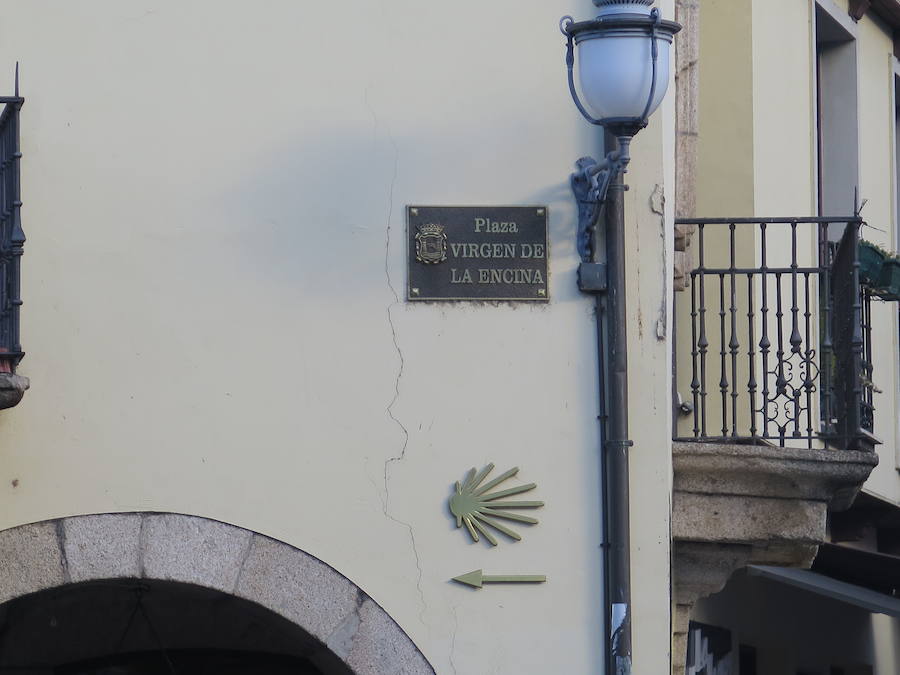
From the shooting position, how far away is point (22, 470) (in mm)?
6926

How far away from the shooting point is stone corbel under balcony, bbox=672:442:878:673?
7.50 metres

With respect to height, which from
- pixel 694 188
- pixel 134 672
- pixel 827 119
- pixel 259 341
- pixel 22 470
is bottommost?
pixel 134 672

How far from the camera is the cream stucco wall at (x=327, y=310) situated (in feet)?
23.0

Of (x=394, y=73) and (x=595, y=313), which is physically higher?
(x=394, y=73)

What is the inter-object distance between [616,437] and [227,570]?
1.46 meters

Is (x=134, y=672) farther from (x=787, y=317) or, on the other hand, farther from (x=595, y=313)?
(x=787, y=317)

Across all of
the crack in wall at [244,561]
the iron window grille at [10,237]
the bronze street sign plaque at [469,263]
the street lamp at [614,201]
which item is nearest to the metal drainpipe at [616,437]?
the street lamp at [614,201]

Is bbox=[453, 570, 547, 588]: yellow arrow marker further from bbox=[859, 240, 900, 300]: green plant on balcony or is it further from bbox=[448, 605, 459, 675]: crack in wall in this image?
bbox=[859, 240, 900, 300]: green plant on balcony

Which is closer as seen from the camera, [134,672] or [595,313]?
[595,313]

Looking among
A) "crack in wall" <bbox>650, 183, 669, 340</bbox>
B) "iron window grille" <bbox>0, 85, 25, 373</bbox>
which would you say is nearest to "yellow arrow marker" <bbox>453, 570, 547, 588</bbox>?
"crack in wall" <bbox>650, 183, 669, 340</bbox>

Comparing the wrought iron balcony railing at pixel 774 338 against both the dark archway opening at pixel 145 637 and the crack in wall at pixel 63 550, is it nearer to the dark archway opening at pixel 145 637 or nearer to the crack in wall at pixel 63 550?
the dark archway opening at pixel 145 637

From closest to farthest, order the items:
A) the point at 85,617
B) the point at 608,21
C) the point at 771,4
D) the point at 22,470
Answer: the point at 608,21
the point at 22,470
the point at 85,617
the point at 771,4

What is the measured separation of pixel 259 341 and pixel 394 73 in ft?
3.62

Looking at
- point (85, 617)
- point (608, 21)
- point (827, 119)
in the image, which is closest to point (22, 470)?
point (85, 617)
